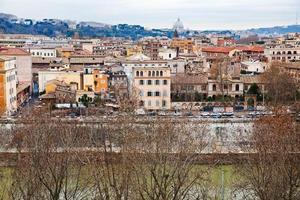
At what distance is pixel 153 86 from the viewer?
11836mm

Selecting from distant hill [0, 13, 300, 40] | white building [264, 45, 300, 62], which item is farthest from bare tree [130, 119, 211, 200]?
distant hill [0, 13, 300, 40]

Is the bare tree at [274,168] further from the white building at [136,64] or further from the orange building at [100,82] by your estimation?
the orange building at [100,82]

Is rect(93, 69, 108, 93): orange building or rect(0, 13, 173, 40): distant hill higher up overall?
rect(0, 13, 173, 40): distant hill

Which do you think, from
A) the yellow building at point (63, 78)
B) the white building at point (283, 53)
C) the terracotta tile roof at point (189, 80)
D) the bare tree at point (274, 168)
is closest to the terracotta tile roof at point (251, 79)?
the terracotta tile roof at point (189, 80)

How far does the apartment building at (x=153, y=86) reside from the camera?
38.7ft

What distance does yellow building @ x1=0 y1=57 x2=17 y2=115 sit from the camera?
11.0 m

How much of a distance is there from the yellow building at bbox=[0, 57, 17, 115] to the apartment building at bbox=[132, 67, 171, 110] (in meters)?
2.55

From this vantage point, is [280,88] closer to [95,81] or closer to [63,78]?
[95,81]

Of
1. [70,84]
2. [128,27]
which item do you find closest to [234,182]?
[70,84]

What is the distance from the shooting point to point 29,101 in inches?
517

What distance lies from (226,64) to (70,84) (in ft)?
16.7

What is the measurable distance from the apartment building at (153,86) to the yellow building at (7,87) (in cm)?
255

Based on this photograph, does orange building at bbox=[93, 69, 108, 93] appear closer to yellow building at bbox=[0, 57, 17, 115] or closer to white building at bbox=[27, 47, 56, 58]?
yellow building at bbox=[0, 57, 17, 115]

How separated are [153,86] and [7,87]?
9.89 feet
